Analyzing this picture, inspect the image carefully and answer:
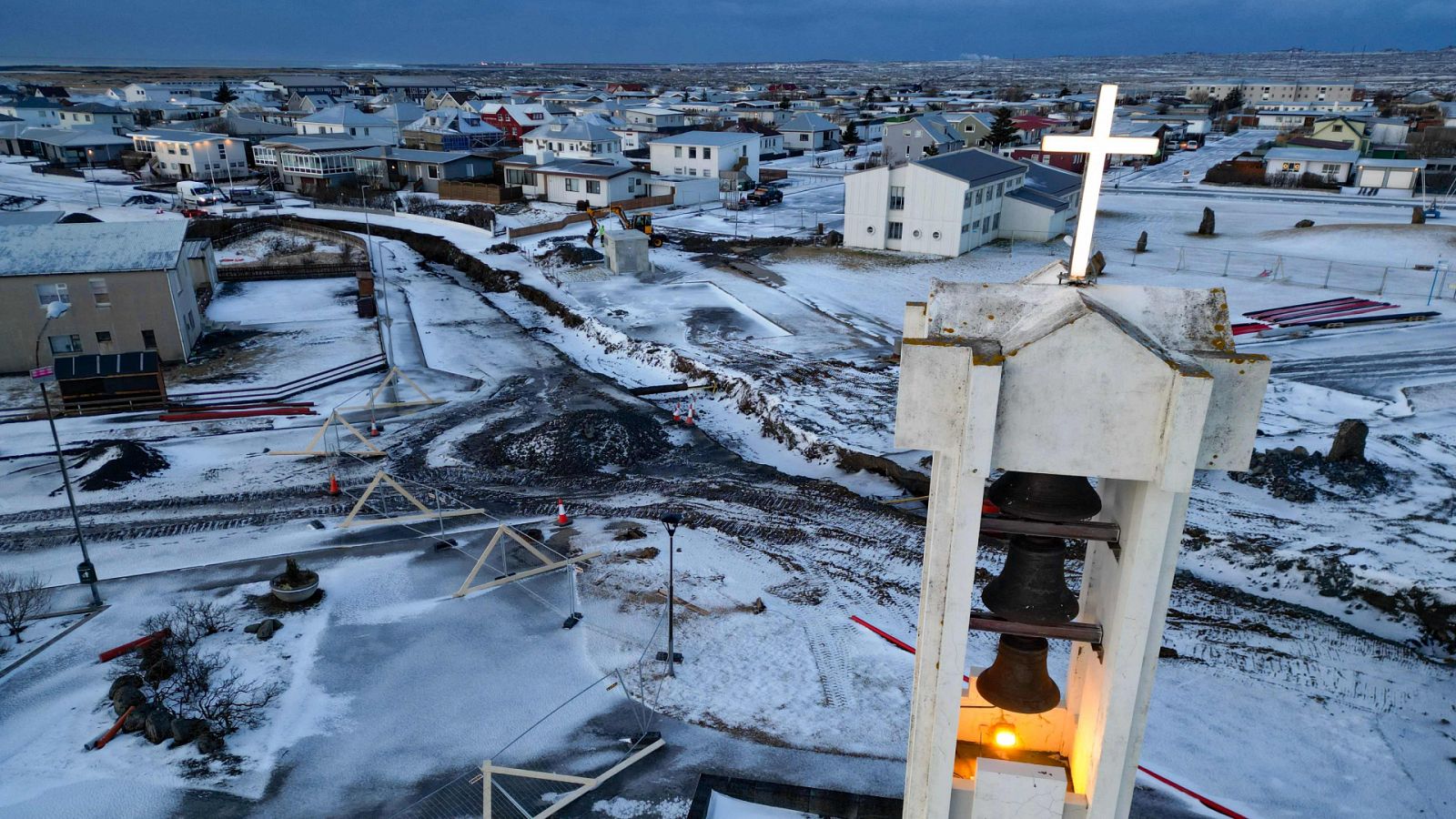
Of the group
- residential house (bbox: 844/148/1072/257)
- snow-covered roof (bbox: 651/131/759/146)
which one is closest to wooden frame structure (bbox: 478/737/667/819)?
residential house (bbox: 844/148/1072/257)

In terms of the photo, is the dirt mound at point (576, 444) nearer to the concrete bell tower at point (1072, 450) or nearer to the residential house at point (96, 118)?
the concrete bell tower at point (1072, 450)

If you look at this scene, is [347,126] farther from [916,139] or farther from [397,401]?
[397,401]

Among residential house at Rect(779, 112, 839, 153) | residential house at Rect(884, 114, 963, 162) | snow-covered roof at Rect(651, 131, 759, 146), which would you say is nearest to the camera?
snow-covered roof at Rect(651, 131, 759, 146)

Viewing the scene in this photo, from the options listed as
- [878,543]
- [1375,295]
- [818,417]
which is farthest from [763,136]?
[878,543]

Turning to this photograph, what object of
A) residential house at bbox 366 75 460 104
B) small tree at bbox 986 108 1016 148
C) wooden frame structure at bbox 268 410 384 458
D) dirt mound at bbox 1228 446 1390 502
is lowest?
wooden frame structure at bbox 268 410 384 458

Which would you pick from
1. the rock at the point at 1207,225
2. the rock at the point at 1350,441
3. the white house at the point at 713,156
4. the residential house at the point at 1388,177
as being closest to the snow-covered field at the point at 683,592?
the rock at the point at 1350,441

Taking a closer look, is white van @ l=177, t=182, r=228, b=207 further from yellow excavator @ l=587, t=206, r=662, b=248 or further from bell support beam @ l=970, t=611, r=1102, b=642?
bell support beam @ l=970, t=611, r=1102, b=642
